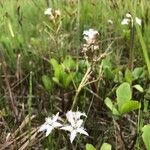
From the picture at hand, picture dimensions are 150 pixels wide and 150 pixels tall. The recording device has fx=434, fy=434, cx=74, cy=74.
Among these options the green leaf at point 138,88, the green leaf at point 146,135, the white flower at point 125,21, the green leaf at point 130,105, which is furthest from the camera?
the white flower at point 125,21

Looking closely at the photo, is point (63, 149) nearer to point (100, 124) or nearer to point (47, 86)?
point (100, 124)

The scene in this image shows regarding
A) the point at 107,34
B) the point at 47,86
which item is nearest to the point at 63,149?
the point at 47,86

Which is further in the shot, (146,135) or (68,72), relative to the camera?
(68,72)

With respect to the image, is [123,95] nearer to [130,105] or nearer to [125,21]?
[130,105]

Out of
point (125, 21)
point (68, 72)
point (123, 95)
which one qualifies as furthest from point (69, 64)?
point (125, 21)

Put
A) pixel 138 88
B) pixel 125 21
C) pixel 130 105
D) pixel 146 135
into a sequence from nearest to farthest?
pixel 146 135, pixel 130 105, pixel 138 88, pixel 125 21

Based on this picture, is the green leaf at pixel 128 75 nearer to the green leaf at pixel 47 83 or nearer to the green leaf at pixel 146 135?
the green leaf at pixel 47 83

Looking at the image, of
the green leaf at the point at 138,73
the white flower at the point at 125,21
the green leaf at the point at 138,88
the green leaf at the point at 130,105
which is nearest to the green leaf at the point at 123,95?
the green leaf at the point at 130,105

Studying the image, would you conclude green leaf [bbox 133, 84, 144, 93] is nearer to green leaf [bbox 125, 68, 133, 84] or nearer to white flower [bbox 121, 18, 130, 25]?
green leaf [bbox 125, 68, 133, 84]
